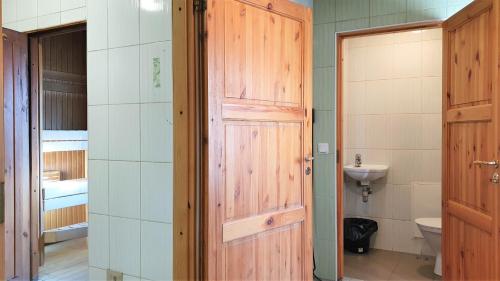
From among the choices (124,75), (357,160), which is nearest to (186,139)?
(124,75)

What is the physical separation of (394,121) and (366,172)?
628 millimetres

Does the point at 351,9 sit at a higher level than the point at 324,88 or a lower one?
higher

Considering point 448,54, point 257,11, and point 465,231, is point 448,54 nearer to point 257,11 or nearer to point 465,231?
point 465,231

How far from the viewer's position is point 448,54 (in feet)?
8.73

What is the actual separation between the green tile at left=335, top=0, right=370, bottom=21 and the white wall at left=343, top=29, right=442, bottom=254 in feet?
3.63

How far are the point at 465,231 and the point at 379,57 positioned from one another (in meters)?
2.12

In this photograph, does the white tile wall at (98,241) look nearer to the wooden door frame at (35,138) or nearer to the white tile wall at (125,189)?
the white tile wall at (125,189)

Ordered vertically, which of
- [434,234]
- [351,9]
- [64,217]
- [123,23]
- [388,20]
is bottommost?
[64,217]

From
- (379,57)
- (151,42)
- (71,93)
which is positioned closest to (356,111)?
(379,57)

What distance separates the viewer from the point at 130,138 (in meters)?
2.17

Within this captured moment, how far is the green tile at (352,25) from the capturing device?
9.85 feet

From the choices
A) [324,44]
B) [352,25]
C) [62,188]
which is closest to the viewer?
[352,25]

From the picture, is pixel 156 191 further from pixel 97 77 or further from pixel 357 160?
pixel 357 160

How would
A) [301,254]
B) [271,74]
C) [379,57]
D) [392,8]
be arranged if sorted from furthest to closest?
[379,57] → [392,8] → [301,254] → [271,74]
